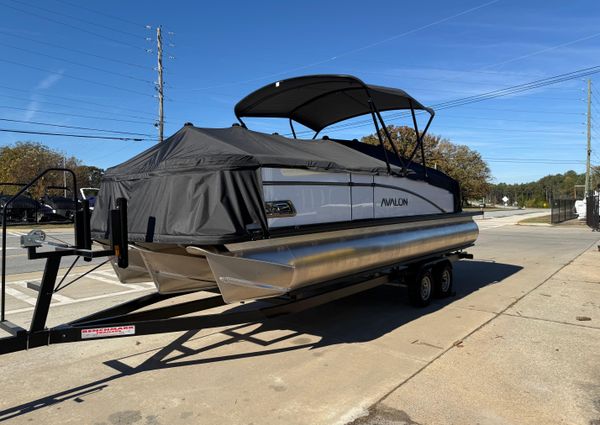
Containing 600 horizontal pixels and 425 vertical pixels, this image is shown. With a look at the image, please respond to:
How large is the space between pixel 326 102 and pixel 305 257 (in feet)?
12.2

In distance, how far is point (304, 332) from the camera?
228 inches

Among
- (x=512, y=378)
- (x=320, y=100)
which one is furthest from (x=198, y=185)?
(x=320, y=100)

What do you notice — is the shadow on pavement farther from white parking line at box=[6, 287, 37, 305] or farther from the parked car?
white parking line at box=[6, 287, 37, 305]

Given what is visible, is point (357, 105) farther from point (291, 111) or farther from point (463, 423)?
Result: point (463, 423)

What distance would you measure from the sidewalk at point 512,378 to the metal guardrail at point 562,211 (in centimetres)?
3164

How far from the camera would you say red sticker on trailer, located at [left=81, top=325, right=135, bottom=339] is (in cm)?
385

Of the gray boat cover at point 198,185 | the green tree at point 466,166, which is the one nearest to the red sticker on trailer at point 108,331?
the gray boat cover at point 198,185

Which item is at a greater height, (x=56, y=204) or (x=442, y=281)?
(x=56, y=204)

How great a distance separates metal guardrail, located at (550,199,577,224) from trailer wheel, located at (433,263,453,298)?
30279 millimetres

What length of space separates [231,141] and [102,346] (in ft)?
9.22

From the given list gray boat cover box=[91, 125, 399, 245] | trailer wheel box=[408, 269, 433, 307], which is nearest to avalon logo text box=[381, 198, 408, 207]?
gray boat cover box=[91, 125, 399, 245]

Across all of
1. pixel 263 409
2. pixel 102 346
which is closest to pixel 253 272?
pixel 263 409

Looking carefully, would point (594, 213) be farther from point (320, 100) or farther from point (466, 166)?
point (466, 166)

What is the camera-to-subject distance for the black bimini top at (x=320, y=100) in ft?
20.7
